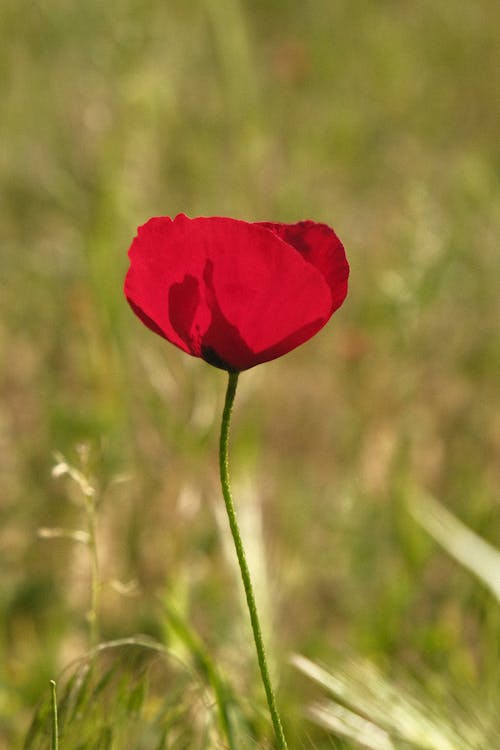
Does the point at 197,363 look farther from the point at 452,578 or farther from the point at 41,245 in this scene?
the point at 41,245

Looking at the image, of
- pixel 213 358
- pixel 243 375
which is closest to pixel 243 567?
pixel 213 358

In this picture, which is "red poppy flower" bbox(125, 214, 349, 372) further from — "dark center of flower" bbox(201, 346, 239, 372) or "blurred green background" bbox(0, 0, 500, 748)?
"blurred green background" bbox(0, 0, 500, 748)

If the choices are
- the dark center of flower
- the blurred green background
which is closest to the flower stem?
the dark center of flower

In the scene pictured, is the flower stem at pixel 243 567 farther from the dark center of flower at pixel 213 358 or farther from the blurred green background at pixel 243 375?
the blurred green background at pixel 243 375

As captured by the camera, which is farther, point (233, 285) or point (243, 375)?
point (243, 375)

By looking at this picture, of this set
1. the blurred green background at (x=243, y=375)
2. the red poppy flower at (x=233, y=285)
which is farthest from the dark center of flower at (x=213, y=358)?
the blurred green background at (x=243, y=375)

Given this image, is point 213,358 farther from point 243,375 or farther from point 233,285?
point 243,375
